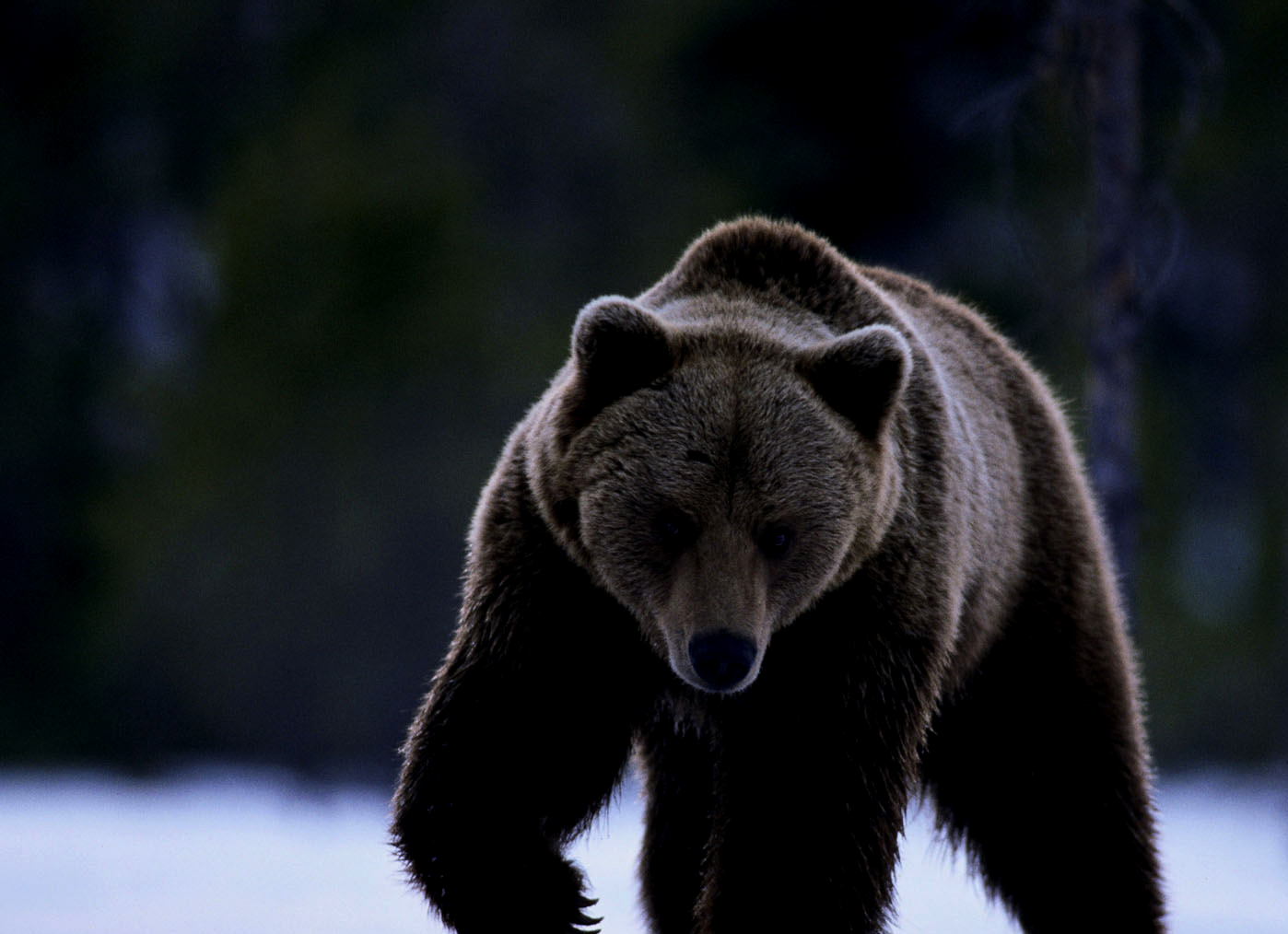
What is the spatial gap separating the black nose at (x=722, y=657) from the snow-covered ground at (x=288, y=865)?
1115mm

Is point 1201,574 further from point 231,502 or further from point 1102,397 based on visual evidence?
point 1102,397

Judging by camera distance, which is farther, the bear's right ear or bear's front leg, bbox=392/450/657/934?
bear's front leg, bbox=392/450/657/934

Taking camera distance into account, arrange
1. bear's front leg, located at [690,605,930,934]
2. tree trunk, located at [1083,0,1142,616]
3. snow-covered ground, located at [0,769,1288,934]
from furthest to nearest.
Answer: tree trunk, located at [1083,0,1142,616] → snow-covered ground, located at [0,769,1288,934] → bear's front leg, located at [690,605,930,934]

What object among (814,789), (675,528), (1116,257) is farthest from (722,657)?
(1116,257)

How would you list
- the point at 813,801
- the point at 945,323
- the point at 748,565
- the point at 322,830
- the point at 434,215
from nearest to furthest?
1. the point at 748,565
2. the point at 813,801
3. the point at 945,323
4. the point at 322,830
5. the point at 434,215

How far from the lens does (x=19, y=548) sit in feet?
58.4

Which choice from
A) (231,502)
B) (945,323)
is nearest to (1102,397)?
(945,323)

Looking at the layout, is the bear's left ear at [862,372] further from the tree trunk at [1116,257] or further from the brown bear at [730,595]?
the tree trunk at [1116,257]

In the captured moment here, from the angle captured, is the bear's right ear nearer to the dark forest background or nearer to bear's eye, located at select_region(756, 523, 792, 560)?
bear's eye, located at select_region(756, 523, 792, 560)

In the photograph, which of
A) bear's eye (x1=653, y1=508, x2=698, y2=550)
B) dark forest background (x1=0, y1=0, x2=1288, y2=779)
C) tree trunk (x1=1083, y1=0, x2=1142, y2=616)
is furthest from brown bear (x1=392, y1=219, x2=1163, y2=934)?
dark forest background (x1=0, y1=0, x2=1288, y2=779)

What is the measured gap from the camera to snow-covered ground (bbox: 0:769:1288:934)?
7.14 meters

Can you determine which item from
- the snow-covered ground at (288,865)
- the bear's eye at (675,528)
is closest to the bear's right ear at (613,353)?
the bear's eye at (675,528)

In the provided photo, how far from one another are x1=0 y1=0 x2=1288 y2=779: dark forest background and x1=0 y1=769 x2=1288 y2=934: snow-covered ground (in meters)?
1.33

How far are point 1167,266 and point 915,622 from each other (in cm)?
370
